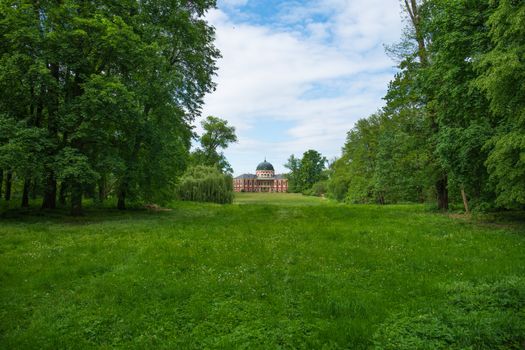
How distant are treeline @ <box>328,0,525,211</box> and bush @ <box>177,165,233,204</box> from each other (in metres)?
18.9

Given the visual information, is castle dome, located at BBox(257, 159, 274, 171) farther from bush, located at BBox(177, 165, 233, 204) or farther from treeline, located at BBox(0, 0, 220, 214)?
treeline, located at BBox(0, 0, 220, 214)

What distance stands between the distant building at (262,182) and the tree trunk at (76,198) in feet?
455

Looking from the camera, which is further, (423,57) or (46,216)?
(423,57)

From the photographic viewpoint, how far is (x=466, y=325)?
241 inches

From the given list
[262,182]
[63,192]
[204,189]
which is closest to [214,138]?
[204,189]

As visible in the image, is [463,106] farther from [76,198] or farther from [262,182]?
[262,182]

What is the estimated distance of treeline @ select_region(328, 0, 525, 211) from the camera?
1316 cm

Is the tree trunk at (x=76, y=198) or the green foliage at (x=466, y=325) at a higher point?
the tree trunk at (x=76, y=198)

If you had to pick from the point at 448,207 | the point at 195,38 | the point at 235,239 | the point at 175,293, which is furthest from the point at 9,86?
the point at 448,207

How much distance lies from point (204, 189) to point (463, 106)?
97.7ft

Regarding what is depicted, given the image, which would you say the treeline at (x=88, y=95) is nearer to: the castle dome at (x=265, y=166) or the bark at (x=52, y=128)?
the bark at (x=52, y=128)

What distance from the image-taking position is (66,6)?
63.2 feet

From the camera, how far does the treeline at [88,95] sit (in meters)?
18.2

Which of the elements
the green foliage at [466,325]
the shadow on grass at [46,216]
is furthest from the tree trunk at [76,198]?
the green foliage at [466,325]
